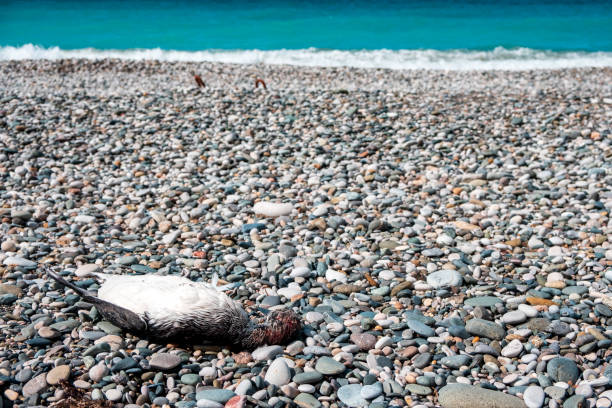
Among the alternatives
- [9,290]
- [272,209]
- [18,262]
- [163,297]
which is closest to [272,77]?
[272,209]

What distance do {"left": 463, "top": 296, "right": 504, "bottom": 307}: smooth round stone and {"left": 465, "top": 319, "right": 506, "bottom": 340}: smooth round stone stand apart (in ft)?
0.90

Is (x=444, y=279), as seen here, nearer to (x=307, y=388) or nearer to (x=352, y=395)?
(x=352, y=395)

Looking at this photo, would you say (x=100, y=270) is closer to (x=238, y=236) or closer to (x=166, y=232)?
(x=166, y=232)

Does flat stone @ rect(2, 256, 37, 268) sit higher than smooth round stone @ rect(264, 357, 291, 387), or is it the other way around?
flat stone @ rect(2, 256, 37, 268)

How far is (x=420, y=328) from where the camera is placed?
373 cm

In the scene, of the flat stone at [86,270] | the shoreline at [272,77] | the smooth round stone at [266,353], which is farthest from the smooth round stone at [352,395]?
the shoreline at [272,77]

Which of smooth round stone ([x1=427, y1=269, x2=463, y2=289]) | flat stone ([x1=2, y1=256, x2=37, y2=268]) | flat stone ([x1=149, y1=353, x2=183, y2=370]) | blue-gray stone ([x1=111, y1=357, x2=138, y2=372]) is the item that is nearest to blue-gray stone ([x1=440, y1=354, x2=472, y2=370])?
smooth round stone ([x1=427, y1=269, x2=463, y2=289])

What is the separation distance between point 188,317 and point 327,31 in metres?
24.7

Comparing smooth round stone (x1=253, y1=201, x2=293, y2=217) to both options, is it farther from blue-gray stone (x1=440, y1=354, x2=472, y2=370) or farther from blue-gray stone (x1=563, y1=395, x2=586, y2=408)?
blue-gray stone (x1=563, y1=395, x2=586, y2=408)

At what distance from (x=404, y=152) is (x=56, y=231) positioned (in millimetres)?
4905

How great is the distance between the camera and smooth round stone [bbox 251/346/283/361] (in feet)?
11.4

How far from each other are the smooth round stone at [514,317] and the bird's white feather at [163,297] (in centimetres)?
204

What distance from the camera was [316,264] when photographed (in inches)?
189

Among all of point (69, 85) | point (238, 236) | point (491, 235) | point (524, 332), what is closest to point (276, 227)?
point (238, 236)
